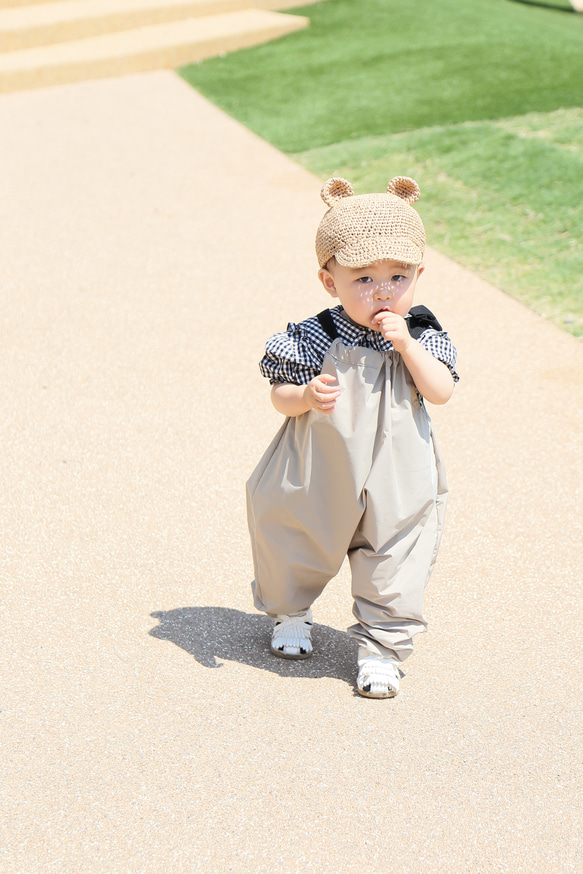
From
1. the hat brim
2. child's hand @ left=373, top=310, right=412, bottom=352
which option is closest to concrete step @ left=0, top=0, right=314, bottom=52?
the hat brim

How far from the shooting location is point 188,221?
6.89 meters

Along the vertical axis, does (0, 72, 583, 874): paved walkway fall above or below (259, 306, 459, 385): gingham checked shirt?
below

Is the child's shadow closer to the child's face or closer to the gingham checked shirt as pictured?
the gingham checked shirt

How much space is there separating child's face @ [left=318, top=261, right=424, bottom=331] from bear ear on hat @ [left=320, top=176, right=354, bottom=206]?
23cm

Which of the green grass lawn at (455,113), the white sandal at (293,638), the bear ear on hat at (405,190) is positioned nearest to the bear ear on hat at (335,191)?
the bear ear on hat at (405,190)

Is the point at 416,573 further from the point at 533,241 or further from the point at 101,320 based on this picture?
the point at 533,241

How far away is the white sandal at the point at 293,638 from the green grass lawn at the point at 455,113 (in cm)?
303

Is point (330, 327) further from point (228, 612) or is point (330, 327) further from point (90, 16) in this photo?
point (90, 16)

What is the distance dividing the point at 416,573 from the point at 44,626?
46.7 inches

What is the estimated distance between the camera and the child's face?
252 cm

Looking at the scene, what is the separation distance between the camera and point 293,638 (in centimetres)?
300

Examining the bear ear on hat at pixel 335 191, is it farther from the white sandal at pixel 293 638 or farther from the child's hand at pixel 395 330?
the white sandal at pixel 293 638

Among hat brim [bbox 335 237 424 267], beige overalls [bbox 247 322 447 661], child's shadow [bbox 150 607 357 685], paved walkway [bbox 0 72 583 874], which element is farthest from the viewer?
child's shadow [bbox 150 607 357 685]

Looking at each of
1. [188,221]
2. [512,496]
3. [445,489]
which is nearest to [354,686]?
[445,489]
